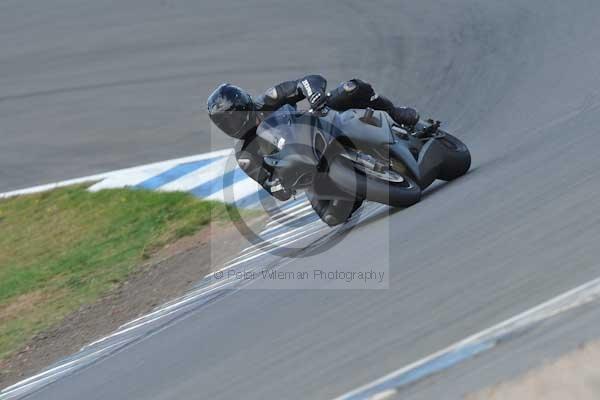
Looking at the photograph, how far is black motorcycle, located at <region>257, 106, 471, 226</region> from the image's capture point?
26.9 ft

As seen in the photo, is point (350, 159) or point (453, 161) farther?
point (453, 161)

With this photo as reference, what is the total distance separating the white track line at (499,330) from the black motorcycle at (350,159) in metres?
3.48

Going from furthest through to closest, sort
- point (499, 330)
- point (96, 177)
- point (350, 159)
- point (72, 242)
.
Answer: point (96, 177) < point (72, 242) < point (350, 159) < point (499, 330)

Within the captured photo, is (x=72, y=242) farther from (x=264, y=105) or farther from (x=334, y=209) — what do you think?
(x=334, y=209)

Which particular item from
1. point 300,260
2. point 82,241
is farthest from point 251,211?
point 300,260

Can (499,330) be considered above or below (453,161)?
above

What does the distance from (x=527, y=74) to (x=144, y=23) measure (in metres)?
9.13

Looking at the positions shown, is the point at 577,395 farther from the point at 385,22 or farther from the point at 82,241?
the point at 385,22

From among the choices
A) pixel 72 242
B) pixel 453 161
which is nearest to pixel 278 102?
pixel 453 161

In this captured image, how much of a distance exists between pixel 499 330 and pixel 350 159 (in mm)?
3914

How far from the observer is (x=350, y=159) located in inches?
329

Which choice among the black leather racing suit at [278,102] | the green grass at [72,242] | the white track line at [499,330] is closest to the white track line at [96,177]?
the green grass at [72,242]

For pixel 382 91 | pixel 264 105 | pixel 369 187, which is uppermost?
pixel 264 105

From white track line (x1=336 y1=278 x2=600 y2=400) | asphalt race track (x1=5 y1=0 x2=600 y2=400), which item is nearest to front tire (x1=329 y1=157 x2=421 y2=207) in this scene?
asphalt race track (x1=5 y1=0 x2=600 y2=400)
